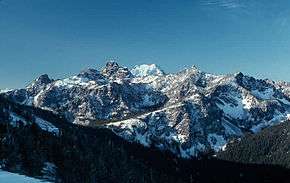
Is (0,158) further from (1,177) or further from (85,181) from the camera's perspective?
(1,177)

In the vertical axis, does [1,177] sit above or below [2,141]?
below

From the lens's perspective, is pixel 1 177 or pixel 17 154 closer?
pixel 1 177

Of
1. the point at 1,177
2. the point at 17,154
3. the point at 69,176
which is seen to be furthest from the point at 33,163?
the point at 1,177

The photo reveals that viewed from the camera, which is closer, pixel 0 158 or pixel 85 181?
pixel 0 158

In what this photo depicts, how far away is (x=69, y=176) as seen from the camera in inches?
7426

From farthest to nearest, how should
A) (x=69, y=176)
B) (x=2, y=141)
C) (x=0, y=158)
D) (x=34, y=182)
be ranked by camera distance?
1. (x=69, y=176)
2. (x=2, y=141)
3. (x=0, y=158)
4. (x=34, y=182)

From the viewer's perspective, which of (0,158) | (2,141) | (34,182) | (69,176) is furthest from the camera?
(69,176)

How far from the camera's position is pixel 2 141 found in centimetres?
16712

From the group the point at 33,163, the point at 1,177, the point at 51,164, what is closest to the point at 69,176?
the point at 51,164

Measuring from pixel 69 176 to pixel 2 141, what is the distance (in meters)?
31.3

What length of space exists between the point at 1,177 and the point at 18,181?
268 centimetres

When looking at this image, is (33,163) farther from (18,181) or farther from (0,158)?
(18,181)

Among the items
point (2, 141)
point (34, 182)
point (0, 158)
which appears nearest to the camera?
point (34, 182)

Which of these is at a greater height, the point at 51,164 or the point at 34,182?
the point at 51,164
